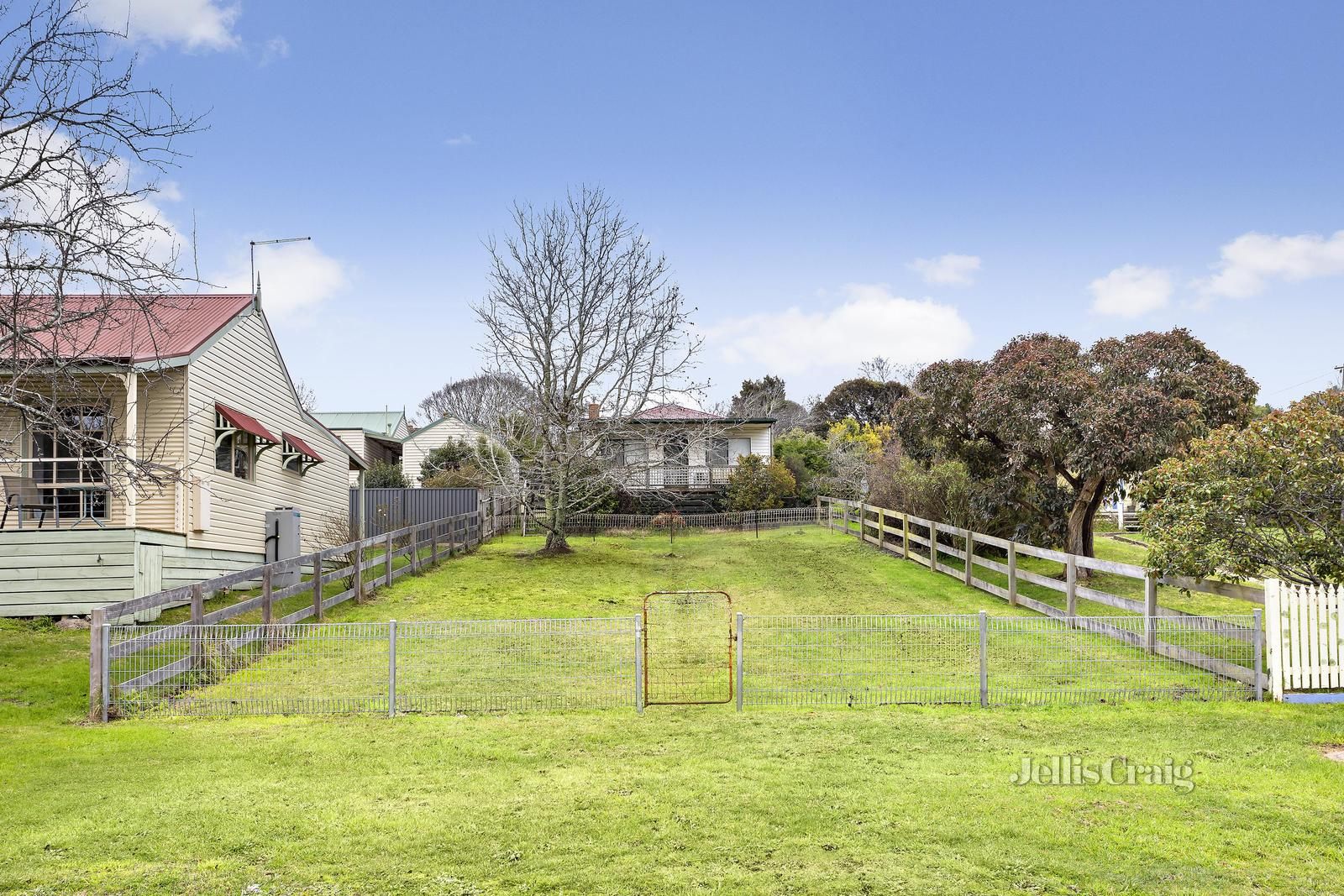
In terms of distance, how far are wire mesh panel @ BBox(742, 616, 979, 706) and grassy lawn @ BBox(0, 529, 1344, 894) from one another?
1.89 ft

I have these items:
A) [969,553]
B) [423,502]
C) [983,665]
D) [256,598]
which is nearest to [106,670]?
[256,598]

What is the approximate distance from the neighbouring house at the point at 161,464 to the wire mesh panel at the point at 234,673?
72.5 inches

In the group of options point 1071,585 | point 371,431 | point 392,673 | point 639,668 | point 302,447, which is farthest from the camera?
point 371,431

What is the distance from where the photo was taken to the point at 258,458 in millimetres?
19609

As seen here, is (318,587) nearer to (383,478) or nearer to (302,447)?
(302,447)

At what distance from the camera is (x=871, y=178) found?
24375 mm

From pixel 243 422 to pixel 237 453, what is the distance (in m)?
1.57

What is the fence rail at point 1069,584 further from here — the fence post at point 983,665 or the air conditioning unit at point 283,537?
the air conditioning unit at point 283,537

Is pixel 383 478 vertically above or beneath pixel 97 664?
above

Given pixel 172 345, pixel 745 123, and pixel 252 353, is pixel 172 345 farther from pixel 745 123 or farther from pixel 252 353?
pixel 745 123

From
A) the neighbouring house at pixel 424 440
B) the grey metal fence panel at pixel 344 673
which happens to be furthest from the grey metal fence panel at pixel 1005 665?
the neighbouring house at pixel 424 440

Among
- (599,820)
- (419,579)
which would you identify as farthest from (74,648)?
(599,820)

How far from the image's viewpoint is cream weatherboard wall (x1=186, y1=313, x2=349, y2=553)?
16.6 m

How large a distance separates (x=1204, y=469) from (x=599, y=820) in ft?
33.2
